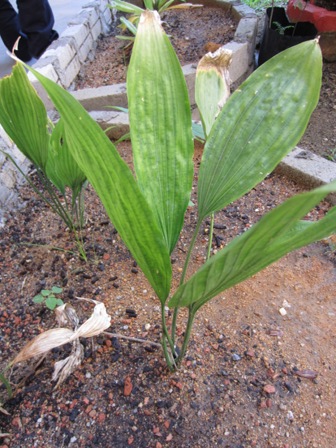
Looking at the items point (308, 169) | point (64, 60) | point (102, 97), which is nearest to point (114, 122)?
point (102, 97)

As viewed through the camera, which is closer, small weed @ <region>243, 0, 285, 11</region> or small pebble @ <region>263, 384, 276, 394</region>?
small pebble @ <region>263, 384, 276, 394</region>

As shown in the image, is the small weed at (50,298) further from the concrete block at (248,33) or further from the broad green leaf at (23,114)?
the concrete block at (248,33)

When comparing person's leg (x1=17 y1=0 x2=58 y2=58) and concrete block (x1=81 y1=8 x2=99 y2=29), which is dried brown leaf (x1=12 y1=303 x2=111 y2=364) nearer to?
concrete block (x1=81 y1=8 x2=99 y2=29)

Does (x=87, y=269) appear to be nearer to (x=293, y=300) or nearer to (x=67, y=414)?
(x=67, y=414)

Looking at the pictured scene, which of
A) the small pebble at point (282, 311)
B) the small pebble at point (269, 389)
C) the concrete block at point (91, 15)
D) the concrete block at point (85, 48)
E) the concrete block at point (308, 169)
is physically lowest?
the small pebble at point (269, 389)

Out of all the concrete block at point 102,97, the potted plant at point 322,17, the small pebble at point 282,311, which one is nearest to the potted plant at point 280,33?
the potted plant at point 322,17

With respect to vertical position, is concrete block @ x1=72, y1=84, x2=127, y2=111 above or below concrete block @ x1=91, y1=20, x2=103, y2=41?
below

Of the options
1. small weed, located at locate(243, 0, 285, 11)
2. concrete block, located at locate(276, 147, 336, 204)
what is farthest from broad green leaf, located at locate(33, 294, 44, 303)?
small weed, located at locate(243, 0, 285, 11)
